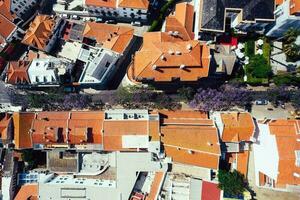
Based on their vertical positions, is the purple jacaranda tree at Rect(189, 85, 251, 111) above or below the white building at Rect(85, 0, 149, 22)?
below

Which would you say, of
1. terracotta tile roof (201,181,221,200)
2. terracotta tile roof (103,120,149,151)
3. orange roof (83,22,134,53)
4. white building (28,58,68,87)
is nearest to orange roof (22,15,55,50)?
white building (28,58,68,87)

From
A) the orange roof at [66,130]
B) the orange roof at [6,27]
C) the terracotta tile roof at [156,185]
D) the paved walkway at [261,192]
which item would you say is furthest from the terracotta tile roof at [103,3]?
the paved walkway at [261,192]

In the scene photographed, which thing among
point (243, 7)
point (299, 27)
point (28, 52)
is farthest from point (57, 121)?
point (299, 27)

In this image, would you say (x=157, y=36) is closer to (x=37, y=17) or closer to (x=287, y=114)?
(x=37, y=17)

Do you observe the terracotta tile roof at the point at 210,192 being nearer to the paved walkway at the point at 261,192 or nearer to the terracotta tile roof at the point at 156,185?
the paved walkway at the point at 261,192

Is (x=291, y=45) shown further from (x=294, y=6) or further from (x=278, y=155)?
(x=278, y=155)

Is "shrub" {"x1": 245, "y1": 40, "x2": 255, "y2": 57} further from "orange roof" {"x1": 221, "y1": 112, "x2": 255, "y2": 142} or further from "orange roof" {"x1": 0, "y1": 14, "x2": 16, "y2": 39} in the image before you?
"orange roof" {"x1": 0, "y1": 14, "x2": 16, "y2": 39}

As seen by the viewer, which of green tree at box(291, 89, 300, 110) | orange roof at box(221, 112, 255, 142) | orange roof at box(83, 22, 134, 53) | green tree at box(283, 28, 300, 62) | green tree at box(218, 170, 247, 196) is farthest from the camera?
green tree at box(291, 89, 300, 110)
